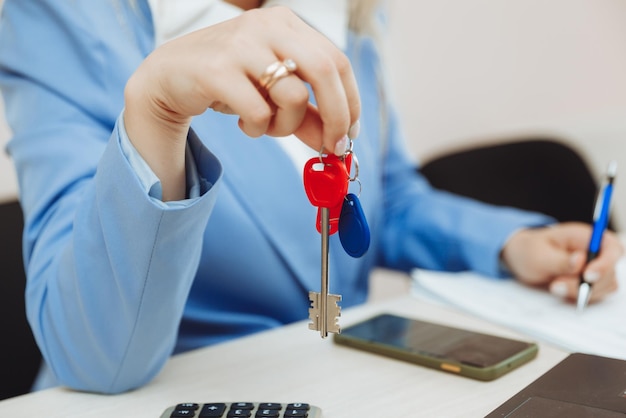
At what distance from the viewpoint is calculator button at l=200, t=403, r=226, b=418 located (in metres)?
0.43

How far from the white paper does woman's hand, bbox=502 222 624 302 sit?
0.6 inches

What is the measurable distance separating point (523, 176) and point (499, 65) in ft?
1.15

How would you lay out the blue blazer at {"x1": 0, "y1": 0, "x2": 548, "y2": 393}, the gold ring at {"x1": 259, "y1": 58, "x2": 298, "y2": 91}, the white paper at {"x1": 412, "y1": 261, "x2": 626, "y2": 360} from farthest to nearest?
the white paper at {"x1": 412, "y1": 261, "x2": 626, "y2": 360}
the blue blazer at {"x1": 0, "y1": 0, "x2": 548, "y2": 393}
the gold ring at {"x1": 259, "y1": 58, "x2": 298, "y2": 91}

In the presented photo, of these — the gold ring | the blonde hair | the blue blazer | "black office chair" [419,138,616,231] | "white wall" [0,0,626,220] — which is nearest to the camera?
the gold ring

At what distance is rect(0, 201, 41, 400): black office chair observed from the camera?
761 mm

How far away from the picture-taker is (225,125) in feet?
2.25

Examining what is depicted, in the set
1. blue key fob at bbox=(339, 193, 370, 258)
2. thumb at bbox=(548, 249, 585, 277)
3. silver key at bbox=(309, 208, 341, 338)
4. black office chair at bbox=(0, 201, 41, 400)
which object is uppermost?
blue key fob at bbox=(339, 193, 370, 258)

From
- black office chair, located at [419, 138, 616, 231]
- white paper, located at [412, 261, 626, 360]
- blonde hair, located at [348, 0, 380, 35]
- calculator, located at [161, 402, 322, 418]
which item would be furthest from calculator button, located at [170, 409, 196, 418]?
black office chair, located at [419, 138, 616, 231]

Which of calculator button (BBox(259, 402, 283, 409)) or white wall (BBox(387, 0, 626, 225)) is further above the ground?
white wall (BBox(387, 0, 626, 225))

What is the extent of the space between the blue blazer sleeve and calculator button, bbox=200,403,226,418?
0.08 m

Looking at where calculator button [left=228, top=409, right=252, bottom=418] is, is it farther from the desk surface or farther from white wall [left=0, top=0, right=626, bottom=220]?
white wall [left=0, top=0, right=626, bottom=220]

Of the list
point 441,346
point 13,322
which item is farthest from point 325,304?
point 13,322

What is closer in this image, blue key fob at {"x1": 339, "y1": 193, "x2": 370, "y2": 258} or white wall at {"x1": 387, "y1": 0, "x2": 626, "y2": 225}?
blue key fob at {"x1": 339, "y1": 193, "x2": 370, "y2": 258}

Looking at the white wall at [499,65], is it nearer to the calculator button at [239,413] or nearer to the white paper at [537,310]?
the white paper at [537,310]
